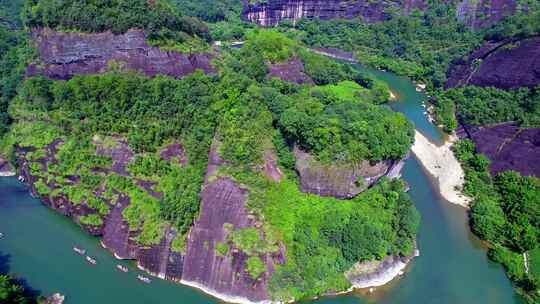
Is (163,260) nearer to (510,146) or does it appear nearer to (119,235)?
(119,235)

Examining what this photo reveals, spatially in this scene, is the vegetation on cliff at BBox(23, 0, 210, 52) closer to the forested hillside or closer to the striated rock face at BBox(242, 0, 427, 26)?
the forested hillside

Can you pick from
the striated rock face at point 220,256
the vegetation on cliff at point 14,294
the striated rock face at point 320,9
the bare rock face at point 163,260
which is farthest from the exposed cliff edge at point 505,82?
the vegetation on cliff at point 14,294

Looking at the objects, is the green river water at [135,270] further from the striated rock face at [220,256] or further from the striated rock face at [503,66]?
the striated rock face at [503,66]

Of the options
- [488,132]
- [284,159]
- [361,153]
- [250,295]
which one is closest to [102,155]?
[284,159]

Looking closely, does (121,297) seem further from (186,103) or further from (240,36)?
(240,36)

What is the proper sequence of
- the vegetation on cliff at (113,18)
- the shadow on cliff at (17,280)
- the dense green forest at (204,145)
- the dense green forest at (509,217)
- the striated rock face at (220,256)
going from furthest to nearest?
the vegetation on cliff at (113,18) → the dense green forest at (509,217) → the dense green forest at (204,145) → the shadow on cliff at (17,280) → the striated rock face at (220,256)

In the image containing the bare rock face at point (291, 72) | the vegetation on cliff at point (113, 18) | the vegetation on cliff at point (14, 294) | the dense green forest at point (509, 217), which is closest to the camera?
the vegetation on cliff at point (14, 294)

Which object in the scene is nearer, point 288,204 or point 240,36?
point 288,204
